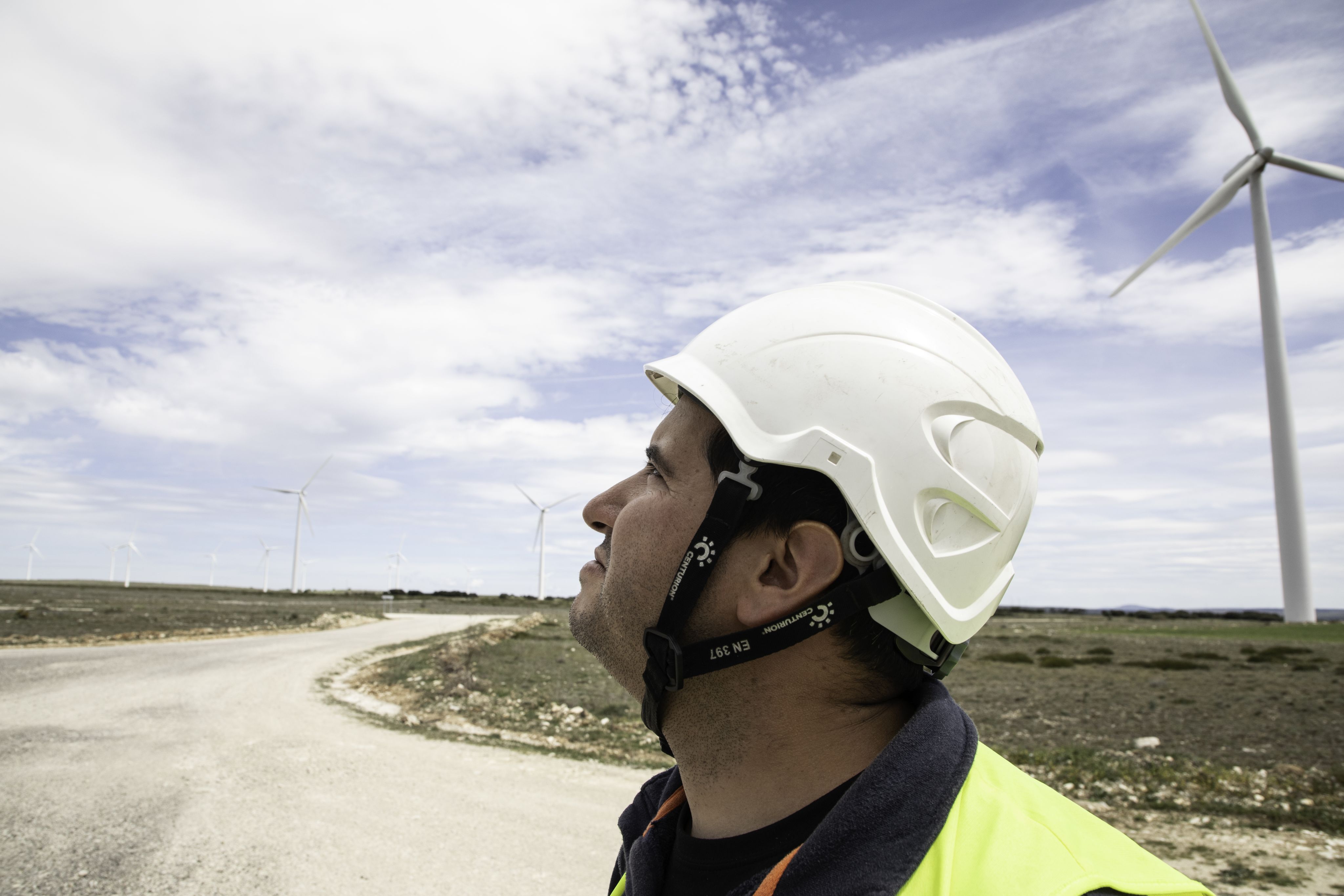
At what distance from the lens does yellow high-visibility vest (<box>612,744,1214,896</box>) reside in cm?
120

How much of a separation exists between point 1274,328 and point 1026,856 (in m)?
50.9

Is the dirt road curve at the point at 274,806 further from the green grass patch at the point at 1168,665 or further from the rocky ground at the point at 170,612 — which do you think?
the green grass patch at the point at 1168,665

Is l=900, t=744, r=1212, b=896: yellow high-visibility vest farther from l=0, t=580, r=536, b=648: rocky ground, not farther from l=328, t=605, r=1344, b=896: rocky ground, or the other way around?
l=0, t=580, r=536, b=648: rocky ground

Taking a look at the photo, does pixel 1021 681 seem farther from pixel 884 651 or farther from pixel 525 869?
pixel 884 651

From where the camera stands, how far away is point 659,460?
196 centimetres

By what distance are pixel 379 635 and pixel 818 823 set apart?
39.7 meters

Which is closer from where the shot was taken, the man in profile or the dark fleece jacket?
the dark fleece jacket

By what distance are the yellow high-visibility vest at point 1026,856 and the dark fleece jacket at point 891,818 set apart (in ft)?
0.07

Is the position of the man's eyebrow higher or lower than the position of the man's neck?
higher

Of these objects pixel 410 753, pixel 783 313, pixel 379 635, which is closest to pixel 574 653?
pixel 379 635

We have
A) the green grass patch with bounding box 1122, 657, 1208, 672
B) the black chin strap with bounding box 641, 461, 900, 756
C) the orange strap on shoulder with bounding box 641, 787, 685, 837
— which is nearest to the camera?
the black chin strap with bounding box 641, 461, 900, 756

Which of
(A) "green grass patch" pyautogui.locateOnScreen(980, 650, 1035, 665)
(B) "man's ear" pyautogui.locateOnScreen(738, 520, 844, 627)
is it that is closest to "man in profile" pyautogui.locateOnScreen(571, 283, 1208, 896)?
(B) "man's ear" pyautogui.locateOnScreen(738, 520, 844, 627)

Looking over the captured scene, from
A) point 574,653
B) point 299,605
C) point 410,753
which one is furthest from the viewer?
point 299,605

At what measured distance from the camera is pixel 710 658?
5.72 ft
